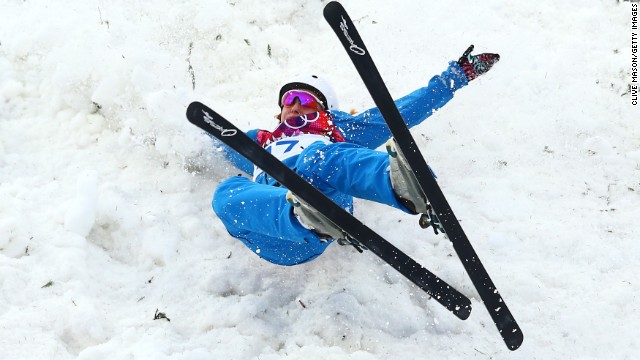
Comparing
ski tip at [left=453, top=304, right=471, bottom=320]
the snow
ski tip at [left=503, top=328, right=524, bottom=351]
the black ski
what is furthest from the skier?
ski tip at [left=503, top=328, right=524, bottom=351]

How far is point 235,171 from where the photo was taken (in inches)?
183

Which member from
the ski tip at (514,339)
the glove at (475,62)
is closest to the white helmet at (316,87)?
the glove at (475,62)

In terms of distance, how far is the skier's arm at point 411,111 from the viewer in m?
4.30

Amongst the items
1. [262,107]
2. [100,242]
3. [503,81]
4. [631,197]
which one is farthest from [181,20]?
[631,197]

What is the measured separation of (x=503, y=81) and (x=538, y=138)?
76 cm

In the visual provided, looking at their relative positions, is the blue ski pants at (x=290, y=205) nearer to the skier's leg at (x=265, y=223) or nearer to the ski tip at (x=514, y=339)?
the skier's leg at (x=265, y=223)

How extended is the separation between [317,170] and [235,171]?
1.31 m

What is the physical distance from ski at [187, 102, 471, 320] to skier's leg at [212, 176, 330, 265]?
210mm

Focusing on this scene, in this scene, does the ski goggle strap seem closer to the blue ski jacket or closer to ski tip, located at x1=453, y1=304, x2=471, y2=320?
the blue ski jacket

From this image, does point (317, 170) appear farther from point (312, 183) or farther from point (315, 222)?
point (315, 222)

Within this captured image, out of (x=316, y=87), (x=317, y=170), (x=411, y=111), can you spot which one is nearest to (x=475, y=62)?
(x=411, y=111)

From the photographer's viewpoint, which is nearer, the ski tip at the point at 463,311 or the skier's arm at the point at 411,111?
the ski tip at the point at 463,311

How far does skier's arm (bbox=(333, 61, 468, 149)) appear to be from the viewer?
4.30 metres

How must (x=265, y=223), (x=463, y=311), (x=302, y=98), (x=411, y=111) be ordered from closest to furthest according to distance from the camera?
(x=463, y=311), (x=265, y=223), (x=411, y=111), (x=302, y=98)
